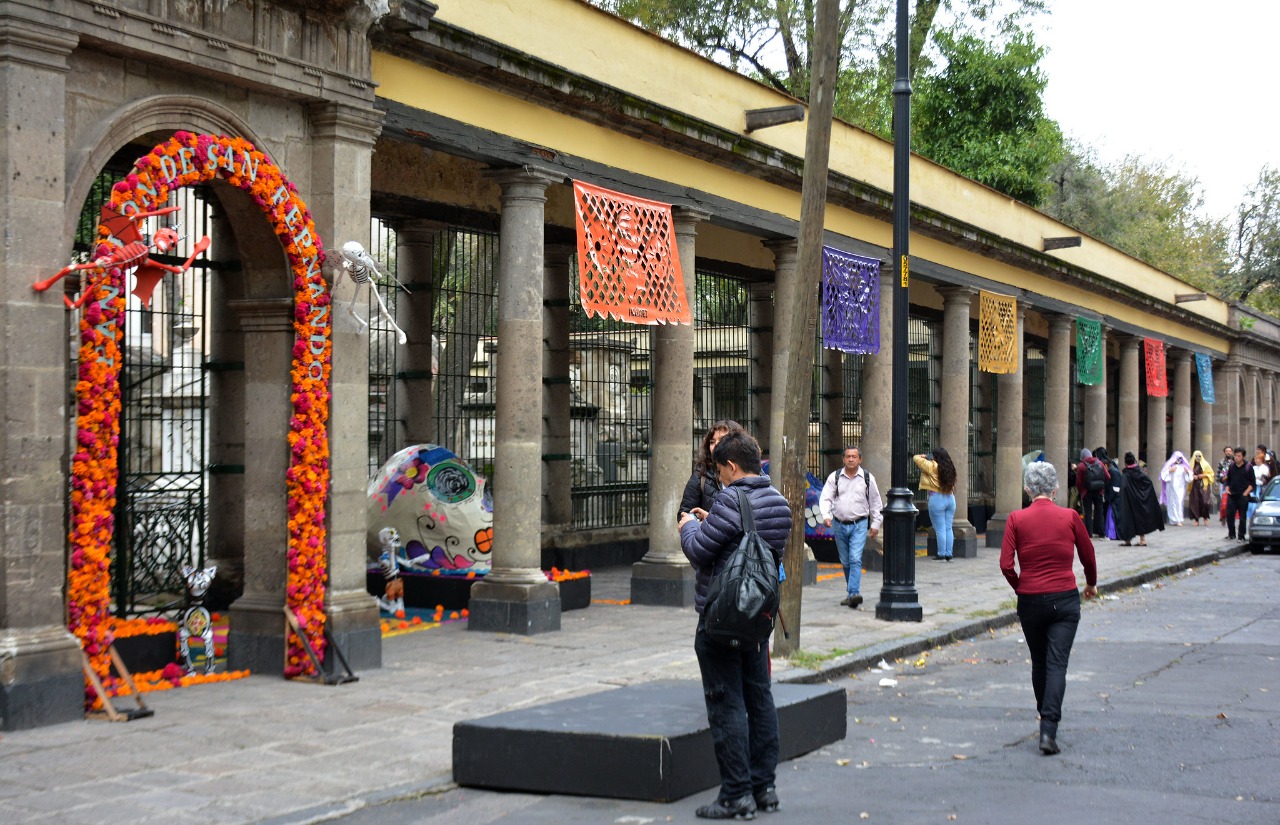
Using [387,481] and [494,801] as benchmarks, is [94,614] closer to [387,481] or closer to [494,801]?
[494,801]

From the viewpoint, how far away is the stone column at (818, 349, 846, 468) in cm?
2314

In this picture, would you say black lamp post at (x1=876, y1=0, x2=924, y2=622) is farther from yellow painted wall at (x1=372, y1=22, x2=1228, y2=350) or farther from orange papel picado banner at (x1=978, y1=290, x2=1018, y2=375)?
orange papel picado banner at (x1=978, y1=290, x2=1018, y2=375)

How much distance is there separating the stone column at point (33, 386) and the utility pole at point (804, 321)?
5.24m

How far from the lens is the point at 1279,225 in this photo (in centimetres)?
5672

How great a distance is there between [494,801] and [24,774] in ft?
7.67

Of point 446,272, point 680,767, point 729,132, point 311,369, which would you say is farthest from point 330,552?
point 729,132

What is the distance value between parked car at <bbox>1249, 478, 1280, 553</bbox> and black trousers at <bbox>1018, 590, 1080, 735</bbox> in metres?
18.4

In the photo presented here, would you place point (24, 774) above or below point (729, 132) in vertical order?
below

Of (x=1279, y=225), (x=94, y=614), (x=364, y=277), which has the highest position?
(x=1279, y=225)

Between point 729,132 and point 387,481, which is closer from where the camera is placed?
point 387,481

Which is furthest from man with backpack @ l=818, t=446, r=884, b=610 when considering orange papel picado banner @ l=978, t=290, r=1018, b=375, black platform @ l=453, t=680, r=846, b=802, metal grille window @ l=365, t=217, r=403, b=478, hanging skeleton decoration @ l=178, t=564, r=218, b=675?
orange papel picado banner @ l=978, t=290, r=1018, b=375

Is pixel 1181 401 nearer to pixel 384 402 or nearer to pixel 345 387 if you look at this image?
pixel 384 402

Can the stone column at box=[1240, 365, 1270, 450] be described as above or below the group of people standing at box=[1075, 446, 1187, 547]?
above

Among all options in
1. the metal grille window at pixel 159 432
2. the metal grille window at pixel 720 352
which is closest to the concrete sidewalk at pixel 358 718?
the metal grille window at pixel 159 432
